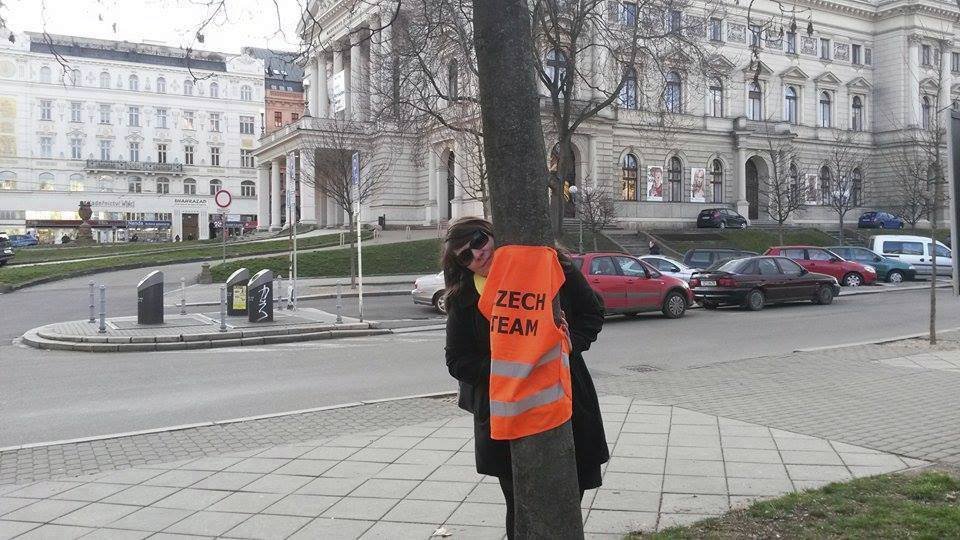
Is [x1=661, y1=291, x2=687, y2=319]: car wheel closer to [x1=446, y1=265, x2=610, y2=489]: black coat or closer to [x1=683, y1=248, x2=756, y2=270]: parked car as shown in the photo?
[x1=683, y1=248, x2=756, y2=270]: parked car

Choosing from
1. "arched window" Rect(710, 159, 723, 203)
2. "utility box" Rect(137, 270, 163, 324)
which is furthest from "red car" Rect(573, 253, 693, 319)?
"arched window" Rect(710, 159, 723, 203)

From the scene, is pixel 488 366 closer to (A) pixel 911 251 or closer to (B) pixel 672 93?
(A) pixel 911 251

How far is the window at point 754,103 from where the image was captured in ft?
193

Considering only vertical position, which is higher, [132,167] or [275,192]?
[132,167]

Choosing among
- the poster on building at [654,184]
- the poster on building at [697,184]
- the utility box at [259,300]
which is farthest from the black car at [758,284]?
the poster on building at [697,184]

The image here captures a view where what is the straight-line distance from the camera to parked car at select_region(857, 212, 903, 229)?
56250 millimetres

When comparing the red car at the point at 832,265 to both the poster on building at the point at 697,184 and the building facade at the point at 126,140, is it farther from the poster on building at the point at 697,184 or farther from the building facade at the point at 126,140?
the building facade at the point at 126,140

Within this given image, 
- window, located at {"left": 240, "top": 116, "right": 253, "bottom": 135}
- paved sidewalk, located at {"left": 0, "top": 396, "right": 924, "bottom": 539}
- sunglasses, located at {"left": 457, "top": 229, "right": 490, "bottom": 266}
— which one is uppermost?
window, located at {"left": 240, "top": 116, "right": 253, "bottom": 135}

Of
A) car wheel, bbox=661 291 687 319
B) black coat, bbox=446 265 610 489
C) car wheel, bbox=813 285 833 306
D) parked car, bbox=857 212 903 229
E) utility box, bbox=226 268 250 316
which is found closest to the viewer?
black coat, bbox=446 265 610 489

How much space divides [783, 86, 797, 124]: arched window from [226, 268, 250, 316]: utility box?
55.0m

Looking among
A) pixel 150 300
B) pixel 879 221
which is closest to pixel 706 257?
pixel 150 300

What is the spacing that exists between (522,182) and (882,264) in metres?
33.2

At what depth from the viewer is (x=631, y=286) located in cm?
1789

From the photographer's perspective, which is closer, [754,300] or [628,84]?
[754,300]
